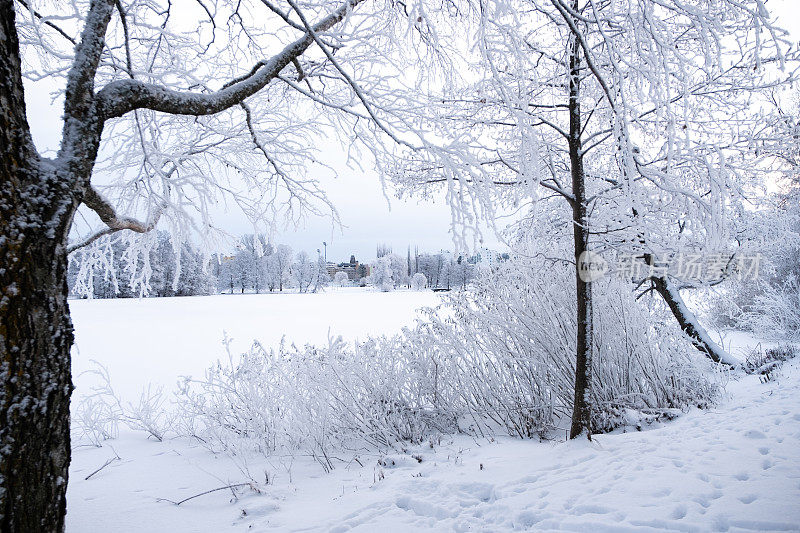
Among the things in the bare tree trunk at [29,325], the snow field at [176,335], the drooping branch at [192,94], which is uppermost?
the drooping branch at [192,94]

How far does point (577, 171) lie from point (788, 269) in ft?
40.3

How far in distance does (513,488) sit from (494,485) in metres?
0.15

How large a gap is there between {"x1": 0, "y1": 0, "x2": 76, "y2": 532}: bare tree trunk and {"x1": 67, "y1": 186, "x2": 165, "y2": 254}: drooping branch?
58cm

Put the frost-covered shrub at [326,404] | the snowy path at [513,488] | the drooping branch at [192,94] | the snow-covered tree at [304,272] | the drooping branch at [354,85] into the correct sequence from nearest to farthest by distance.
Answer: the drooping branch at [192,94], the drooping branch at [354,85], the snowy path at [513,488], the frost-covered shrub at [326,404], the snow-covered tree at [304,272]

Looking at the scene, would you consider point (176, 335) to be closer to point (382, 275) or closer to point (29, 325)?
point (29, 325)

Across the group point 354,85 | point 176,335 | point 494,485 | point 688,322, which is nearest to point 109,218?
point 354,85

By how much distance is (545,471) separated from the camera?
3383 millimetres

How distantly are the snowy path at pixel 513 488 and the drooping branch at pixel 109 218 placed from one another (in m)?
2.15

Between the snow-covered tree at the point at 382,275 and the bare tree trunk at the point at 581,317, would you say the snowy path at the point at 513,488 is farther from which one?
Result: the snow-covered tree at the point at 382,275

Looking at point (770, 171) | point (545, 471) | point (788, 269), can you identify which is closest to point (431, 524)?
point (545, 471)

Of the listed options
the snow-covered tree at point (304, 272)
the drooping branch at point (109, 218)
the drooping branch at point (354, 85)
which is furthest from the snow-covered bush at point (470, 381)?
the snow-covered tree at point (304, 272)

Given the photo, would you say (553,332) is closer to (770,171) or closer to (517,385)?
(517,385)

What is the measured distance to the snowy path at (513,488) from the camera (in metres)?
2.53

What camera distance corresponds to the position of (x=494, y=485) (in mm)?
3154
